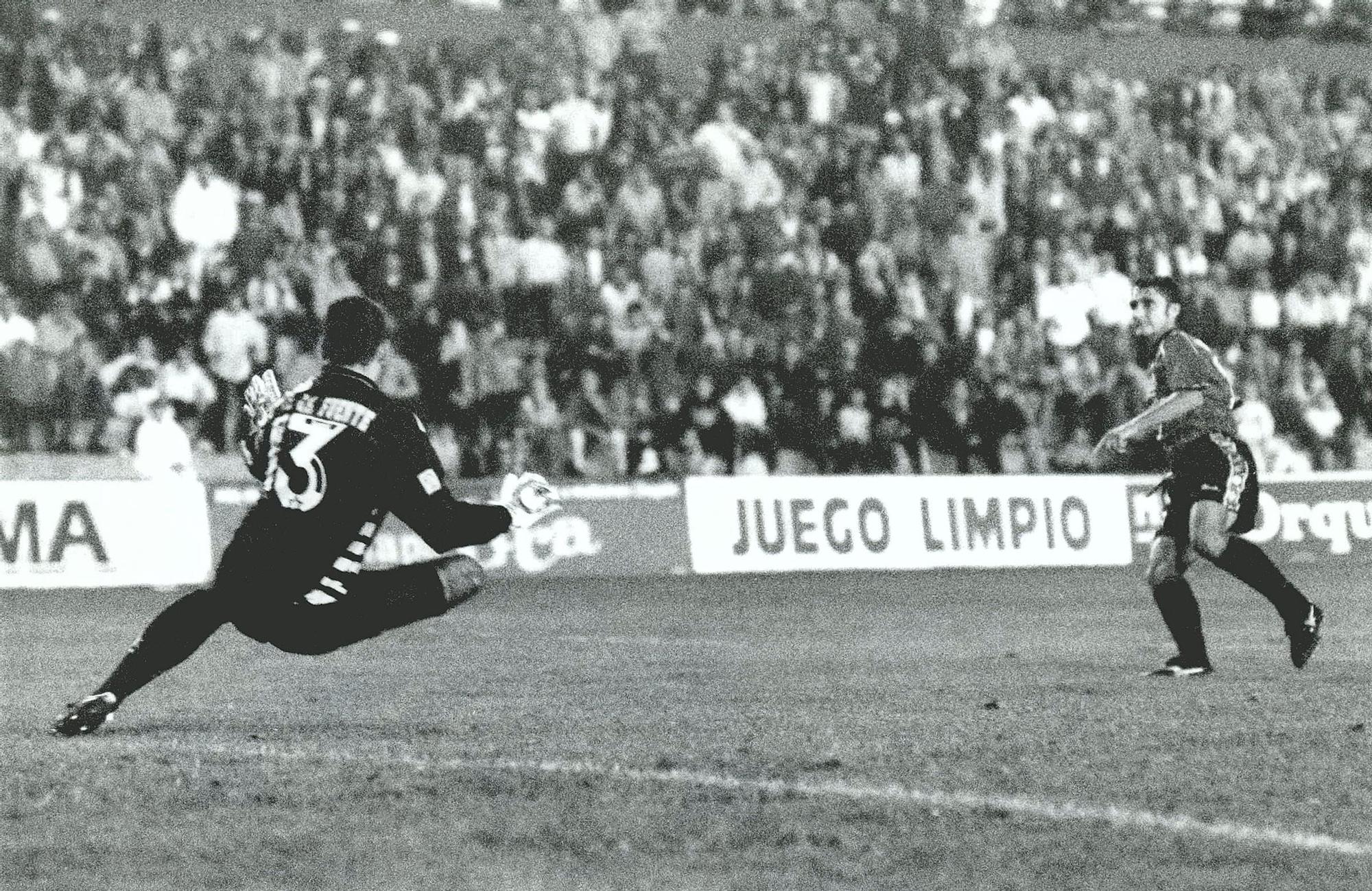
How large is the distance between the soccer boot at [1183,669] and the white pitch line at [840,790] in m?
4.59

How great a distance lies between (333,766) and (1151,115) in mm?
22554

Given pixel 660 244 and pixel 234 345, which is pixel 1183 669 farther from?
pixel 660 244

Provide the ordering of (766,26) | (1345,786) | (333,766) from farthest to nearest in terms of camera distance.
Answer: (766,26), (333,766), (1345,786)

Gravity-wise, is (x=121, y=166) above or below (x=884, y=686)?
above

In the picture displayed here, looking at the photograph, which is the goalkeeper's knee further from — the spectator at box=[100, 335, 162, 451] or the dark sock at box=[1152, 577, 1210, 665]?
the spectator at box=[100, 335, 162, 451]

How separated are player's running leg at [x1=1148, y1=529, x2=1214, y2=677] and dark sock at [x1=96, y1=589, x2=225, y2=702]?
519 cm

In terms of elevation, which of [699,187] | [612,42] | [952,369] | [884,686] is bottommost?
[884,686]

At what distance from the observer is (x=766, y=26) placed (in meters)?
28.3

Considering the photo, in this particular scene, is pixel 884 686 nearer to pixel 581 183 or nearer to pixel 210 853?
pixel 210 853

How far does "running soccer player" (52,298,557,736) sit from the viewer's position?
28.6ft

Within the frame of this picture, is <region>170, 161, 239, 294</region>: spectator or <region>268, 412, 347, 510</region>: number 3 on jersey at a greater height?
<region>170, 161, 239, 294</region>: spectator

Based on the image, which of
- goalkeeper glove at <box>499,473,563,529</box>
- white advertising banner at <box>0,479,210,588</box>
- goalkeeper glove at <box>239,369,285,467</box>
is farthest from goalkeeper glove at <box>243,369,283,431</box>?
white advertising banner at <box>0,479,210,588</box>

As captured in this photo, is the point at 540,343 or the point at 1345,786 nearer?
the point at 1345,786

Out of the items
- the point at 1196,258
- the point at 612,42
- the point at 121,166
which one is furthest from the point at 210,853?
the point at 1196,258
